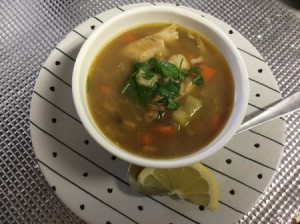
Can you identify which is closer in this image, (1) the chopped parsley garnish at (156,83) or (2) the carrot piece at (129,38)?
(1) the chopped parsley garnish at (156,83)

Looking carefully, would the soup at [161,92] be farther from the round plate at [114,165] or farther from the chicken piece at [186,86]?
the round plate at [114,165]

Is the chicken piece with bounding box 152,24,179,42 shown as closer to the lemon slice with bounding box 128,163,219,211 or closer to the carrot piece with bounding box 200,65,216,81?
the carrot piece with bounding box 200,65,216,81

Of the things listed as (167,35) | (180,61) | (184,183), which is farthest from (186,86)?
(184,183)

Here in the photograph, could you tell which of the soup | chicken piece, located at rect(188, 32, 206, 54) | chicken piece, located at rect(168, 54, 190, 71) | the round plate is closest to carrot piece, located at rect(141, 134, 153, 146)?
the soup

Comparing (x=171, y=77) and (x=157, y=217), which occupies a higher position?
(x=171, y=77)

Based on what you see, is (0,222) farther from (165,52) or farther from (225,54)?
(225,54)

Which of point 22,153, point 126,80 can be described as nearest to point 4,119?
point 22,153

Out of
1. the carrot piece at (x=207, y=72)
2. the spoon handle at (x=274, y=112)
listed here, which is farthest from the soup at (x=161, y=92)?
the spoon handle at (x=274, y=112)
